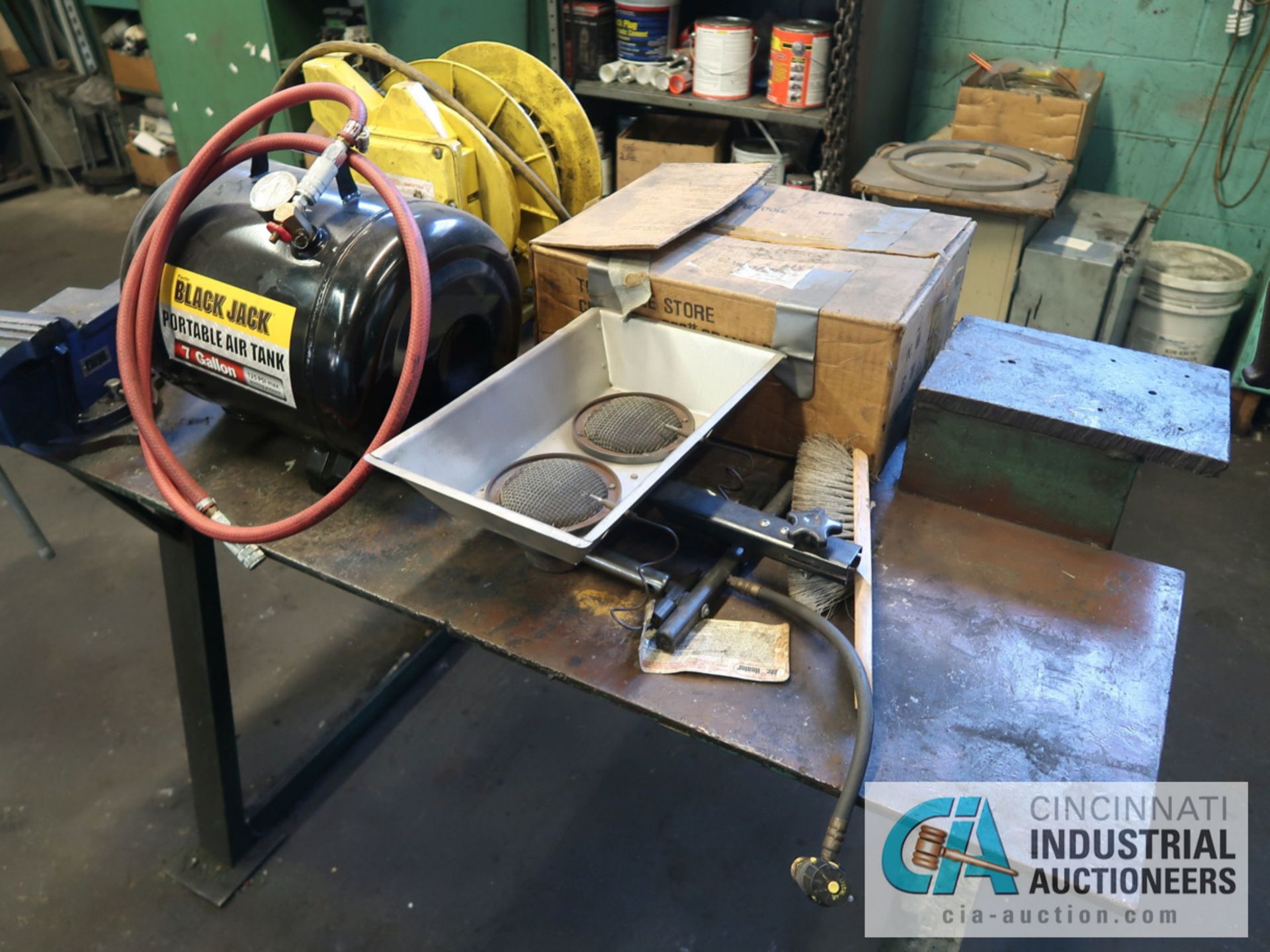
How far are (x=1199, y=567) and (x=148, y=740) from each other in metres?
2.26

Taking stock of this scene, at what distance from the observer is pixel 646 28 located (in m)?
2.60

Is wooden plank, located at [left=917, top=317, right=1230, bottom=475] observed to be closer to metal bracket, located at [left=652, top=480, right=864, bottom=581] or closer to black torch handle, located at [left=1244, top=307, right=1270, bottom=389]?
metal bracket, located at [left=652, top=480, right=864, bottom=581]

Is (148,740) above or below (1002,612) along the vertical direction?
below

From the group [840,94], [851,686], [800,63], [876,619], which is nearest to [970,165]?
[840,94]

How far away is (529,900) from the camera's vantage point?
151 cm

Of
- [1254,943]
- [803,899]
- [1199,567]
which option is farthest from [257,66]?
[1254,943]

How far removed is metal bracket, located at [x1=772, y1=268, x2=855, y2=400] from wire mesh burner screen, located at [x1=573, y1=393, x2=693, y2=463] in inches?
5.3

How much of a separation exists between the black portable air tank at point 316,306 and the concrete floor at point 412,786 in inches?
32.9

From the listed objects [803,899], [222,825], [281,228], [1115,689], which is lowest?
[803,899]

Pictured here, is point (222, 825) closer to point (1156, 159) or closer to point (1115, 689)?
point (1115, 689)

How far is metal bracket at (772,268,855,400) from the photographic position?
3.52ft

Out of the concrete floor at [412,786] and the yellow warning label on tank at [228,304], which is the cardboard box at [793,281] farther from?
the concrete floor at [412,786]

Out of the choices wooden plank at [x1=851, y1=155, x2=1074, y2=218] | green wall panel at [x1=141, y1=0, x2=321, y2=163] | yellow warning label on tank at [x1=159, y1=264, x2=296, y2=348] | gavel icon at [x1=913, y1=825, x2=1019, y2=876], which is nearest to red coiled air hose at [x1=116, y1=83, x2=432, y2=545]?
yellow warning label on tank at [x1=159, y1=264, x2=296, y2=348]

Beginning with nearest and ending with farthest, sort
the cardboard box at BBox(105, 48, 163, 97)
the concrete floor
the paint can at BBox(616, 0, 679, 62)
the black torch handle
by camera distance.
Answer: the concrete floor, the black torch handle, the paint can at BBox(616, 0, 679, 62), the cardboard box at BBox(105, 48, 163, 97)
